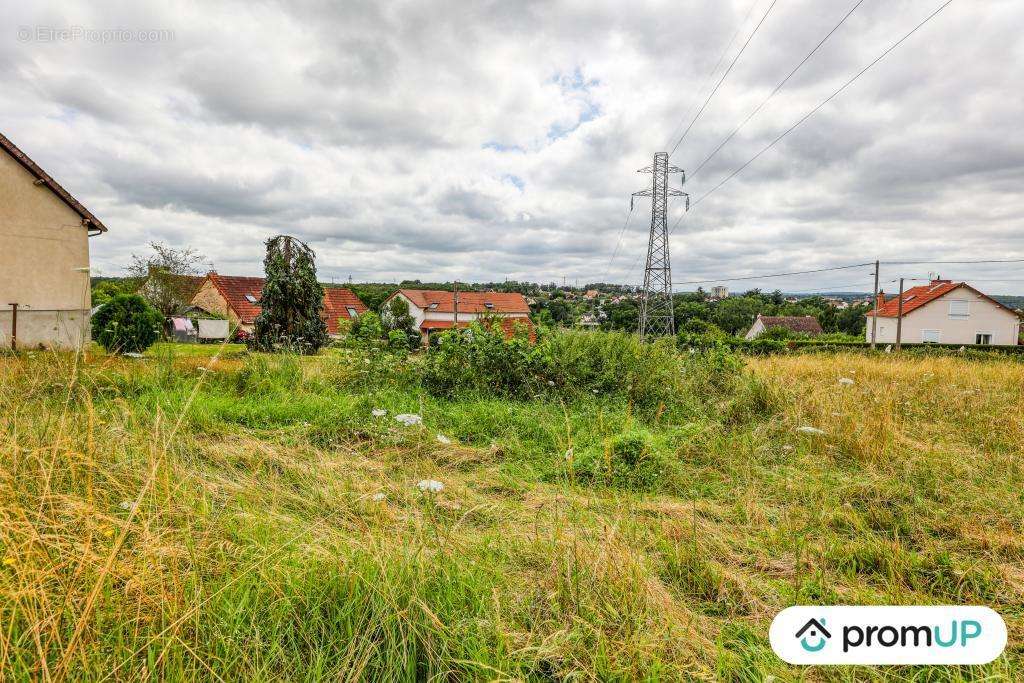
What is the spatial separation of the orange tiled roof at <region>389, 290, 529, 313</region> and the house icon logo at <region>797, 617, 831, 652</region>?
1522 inches

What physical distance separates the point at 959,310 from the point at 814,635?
48248mm

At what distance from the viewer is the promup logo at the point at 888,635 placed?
67.8 inches

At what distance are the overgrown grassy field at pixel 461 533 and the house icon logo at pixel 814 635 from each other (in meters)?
0.10

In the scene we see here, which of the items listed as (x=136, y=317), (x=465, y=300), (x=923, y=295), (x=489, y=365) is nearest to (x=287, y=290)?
(x=136, y=317)

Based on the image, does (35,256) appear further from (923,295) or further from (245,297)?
(923,295)

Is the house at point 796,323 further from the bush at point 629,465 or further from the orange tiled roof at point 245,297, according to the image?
the bush at point 629,465

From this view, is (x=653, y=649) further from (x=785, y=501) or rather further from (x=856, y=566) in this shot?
(x=785, y=501)

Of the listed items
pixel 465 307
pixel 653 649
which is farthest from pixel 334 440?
pixel 465 307

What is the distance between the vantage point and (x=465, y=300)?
4350 centimetres

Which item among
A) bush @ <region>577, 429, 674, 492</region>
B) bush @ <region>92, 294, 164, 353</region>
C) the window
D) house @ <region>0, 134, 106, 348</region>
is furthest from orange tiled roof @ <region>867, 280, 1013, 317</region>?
house @ <region>0, 134, 106, 348</region>

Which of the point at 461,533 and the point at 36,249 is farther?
the point at 36,249

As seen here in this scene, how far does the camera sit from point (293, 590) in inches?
66.0

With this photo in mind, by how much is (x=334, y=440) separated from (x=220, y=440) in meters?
0.88

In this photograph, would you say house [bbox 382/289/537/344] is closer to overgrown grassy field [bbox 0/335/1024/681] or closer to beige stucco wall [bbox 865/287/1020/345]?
beige stucco wall [bbox 865/287/1020/345]
